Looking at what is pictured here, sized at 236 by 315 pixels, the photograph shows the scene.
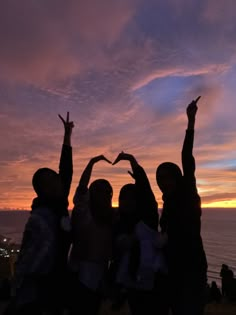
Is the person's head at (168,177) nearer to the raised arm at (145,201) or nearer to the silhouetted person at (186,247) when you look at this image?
the silhouetted person at (186,247)

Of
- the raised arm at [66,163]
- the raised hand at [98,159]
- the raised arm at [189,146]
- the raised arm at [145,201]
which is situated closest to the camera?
the raised arm at [189,146]

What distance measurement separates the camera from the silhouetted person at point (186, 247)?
151 inches

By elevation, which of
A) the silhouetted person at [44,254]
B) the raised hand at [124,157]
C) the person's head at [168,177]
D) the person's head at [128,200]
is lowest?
the silhouetted person at [44,254]

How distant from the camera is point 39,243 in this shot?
392cm

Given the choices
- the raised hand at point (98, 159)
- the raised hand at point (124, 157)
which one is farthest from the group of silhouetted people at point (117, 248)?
the raised hand at point (98, 159)

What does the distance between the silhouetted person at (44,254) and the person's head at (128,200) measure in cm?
61

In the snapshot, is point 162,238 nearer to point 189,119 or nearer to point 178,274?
point 178,274

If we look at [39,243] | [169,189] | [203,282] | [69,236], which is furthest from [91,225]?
[203,282]

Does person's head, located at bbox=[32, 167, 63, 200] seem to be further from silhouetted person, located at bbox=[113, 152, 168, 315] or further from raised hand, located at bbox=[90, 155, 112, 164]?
silhouetted person, located at bbox=[113, 152, 168, 315]

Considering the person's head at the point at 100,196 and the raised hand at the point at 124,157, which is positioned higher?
the raised hand at the point at 124,157

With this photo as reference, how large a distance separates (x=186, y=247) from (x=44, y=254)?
137cm

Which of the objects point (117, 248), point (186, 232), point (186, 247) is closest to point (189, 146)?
point (186, 232)

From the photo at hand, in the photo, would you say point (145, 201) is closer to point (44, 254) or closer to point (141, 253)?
point (141, 253)

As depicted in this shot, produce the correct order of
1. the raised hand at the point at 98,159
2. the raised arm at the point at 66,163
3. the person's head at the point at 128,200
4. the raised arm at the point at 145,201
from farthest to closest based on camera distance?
the raised arm at the point at 66,163, the raised hand at the point at 98,159, the person's head at the point at 128,200, the raised arm at the point at 145,201
